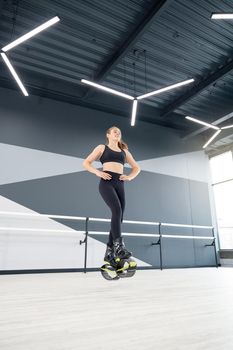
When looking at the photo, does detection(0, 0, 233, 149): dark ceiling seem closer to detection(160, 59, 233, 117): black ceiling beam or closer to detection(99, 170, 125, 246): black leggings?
detection(160, 59, 233, 117): black ceiling beam

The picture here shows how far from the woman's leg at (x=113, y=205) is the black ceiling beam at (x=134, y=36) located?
8.05 feet

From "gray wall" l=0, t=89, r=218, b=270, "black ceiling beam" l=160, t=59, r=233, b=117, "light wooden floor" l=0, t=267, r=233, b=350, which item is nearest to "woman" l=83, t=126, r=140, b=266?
"light wooden floor" l=0, t=267, r=233, b=350

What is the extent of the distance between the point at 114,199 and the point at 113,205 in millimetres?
42

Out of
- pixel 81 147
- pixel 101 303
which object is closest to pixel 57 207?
pixel 81 147

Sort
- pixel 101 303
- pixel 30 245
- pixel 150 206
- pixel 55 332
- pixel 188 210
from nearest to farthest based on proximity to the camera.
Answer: pixel 55 332, pixel 101 303, pixel 30 245, pixel 150 206, pixel 188 210

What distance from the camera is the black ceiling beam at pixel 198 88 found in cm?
411

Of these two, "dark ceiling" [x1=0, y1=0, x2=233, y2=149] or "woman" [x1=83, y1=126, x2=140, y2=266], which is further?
"dark ceiling" [x1=0, y1=0, x2=233, y2=149]

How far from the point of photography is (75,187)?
4.38m

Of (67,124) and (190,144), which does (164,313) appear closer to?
(67,124)

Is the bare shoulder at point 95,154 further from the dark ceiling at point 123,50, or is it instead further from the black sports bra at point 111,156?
the dark ceiling at point 123,50

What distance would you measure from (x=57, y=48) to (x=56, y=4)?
692 mm

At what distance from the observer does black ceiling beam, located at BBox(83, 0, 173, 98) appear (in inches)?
121

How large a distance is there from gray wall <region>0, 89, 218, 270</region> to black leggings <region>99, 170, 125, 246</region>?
6.59 feet

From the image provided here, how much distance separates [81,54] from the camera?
401cm
